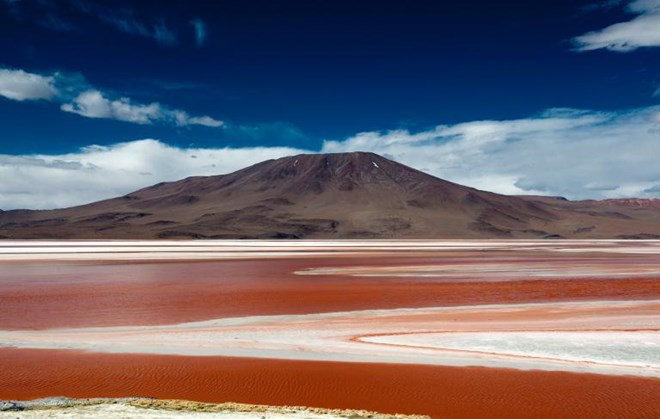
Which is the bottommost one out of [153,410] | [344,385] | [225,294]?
[344,385]

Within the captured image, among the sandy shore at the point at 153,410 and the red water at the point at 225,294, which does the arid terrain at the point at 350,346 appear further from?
the sandy shore at the point at 153,410

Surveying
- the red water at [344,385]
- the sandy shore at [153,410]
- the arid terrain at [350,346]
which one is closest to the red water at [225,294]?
the arid terrain at [350,346]

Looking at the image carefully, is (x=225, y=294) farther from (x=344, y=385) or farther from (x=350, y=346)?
(x=344, y=385)

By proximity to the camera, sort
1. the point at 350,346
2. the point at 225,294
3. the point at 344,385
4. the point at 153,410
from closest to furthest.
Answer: the point at 153,410 < the point at 344,385 < the point at 350,346 < the point at 225,294

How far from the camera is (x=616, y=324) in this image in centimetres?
1752

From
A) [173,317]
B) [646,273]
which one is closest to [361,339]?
[173,317]

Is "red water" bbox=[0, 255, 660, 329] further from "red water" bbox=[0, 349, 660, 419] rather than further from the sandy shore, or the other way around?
the sandy shore

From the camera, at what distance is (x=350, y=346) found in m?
14.5

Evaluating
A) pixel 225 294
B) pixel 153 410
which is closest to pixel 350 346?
pixel 153 410

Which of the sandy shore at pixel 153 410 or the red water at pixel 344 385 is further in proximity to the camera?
the red water at pixel 344 385

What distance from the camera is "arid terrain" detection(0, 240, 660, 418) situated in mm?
10469

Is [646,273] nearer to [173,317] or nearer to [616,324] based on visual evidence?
[616,324]

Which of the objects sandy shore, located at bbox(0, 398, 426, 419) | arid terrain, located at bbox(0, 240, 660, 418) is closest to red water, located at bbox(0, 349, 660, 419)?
arid terrain, located at bbox(0, 240, 660, 418)

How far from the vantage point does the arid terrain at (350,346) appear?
10.5 metres
